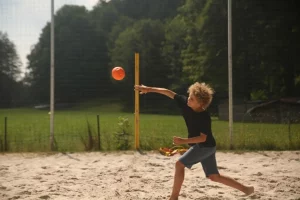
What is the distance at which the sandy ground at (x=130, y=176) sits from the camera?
481cm

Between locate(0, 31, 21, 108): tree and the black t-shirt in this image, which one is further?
locate(0, 31, 21, 108): tree

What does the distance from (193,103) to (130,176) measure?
7.97 ft

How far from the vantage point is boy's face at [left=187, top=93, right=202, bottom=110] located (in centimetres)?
398

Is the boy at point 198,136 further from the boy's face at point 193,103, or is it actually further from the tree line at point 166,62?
the tree line at point 166,62

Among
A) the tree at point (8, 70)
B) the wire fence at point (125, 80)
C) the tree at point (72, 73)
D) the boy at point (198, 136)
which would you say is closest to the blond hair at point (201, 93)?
the boy at point (198, 136)

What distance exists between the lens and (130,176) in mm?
5945

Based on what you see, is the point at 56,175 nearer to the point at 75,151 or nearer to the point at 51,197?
the point at 51,197

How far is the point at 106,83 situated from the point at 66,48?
2638 mm

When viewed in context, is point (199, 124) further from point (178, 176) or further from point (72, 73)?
point (72, 73)

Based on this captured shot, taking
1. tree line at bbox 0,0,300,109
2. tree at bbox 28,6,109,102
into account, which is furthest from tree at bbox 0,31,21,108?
tree at bbox 28,6,109,102

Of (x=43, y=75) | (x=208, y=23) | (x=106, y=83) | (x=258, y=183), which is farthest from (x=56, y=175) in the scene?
(x=208, y=23)

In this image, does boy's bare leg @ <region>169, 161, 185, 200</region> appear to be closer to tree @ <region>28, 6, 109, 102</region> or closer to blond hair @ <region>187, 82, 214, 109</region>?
blond hair @ <region>187, 82, 214, 109</region>

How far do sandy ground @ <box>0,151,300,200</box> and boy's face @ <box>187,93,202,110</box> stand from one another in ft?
4.24

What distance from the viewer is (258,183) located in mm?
5398
